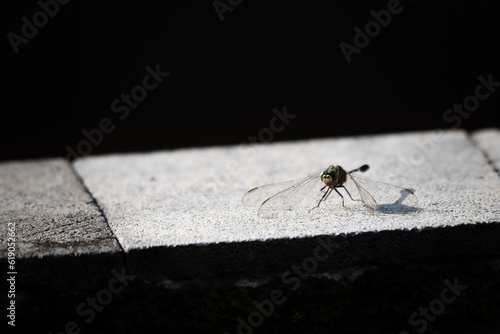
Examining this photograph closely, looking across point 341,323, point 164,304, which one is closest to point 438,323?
point 341,323

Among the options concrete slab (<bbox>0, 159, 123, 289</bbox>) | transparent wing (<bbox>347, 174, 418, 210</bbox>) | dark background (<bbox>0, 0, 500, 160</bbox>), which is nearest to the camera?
concrete slab (<bbox>0, 159, 123, 289</bbox>)

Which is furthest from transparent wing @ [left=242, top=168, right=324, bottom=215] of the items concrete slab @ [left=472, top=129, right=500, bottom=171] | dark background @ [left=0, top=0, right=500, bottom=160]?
dark background @ [left=0, top=0, right=500, bottom=160]

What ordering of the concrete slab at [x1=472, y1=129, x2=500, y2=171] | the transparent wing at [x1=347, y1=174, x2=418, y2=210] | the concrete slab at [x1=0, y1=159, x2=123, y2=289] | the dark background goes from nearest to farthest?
the concrete slab at [x1=0, y1=159, x2=123, y2=289] < the transparent wing at [x1=347, y1=174, x2=418, y2=210] < the concrete slab at [x1=472, y1=129, x2=500, y2=171] < the dark background

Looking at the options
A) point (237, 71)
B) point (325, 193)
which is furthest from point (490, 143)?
point (237, 71)

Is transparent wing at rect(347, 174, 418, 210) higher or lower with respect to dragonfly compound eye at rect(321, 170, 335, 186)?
lower

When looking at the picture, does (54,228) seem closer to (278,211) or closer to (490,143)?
(278,211)

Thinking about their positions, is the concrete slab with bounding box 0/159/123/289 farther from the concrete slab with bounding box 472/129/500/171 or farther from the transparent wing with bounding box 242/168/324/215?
the concrete slab with bounding box 472/129/500/171

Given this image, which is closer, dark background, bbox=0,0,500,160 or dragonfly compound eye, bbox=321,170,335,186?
dragonfly compound eye, bbox=321,170,335,186
